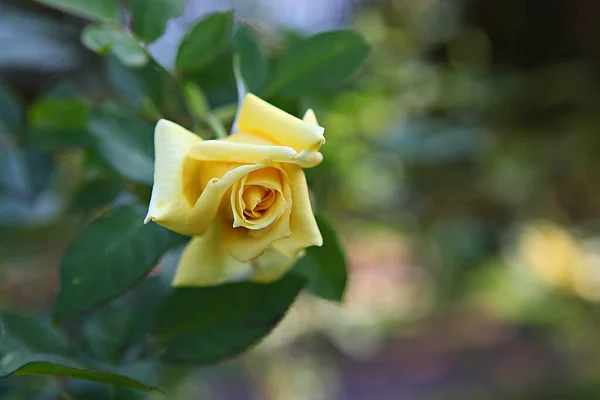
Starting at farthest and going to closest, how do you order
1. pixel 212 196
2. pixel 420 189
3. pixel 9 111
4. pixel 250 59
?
pixel 420 189, pixel 9 111, pixel 250 59, pixel 212 196

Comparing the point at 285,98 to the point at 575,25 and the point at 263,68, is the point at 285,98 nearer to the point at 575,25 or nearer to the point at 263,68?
the point at 263,68

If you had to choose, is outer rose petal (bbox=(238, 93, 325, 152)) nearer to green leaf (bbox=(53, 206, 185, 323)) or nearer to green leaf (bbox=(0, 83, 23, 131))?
green leaf (bbox=(53, 206, 185, 323))

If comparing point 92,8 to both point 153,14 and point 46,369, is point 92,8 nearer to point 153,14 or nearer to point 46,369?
point 153,14

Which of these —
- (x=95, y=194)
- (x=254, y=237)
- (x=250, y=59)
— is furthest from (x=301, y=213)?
(x=95, y=194)

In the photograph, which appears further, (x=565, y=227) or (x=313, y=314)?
→ (x=565, y=227)

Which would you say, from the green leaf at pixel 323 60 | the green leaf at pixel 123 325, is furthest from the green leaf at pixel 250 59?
the green leaf at pixel 123 325

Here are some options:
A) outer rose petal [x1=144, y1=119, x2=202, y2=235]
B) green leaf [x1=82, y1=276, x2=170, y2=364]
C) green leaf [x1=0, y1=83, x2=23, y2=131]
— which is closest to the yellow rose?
outer rose petal [x1=144, y1=119, x2=202, y2=235]

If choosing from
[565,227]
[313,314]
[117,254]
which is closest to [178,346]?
[117,254]
